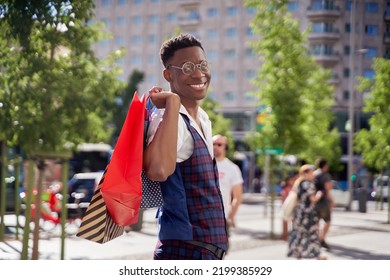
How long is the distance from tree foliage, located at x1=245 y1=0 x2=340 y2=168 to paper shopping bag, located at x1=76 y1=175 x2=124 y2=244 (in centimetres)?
794

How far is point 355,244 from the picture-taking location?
6.43 metres

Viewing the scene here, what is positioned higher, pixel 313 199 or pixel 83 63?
pixel 83 63

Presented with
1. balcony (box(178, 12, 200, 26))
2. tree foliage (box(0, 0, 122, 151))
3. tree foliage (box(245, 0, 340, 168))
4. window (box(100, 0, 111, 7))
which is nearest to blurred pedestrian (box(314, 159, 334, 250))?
tree foliage (box(245, 0, 340, 168))

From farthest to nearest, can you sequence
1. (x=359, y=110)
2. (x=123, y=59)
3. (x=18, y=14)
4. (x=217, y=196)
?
(x=123, y=59), (x=359, y=110), (x=18, y=14), (x=217, y=196)

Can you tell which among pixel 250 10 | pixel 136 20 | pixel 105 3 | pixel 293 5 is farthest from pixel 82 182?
pixel 105 3

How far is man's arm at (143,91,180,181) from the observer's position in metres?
2.59

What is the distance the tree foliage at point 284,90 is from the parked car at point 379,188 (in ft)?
13.7

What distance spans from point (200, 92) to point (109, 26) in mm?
4330

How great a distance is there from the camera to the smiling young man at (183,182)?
2619 millimetres

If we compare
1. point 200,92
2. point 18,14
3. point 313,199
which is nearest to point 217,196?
point 200,92

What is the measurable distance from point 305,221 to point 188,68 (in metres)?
6.65

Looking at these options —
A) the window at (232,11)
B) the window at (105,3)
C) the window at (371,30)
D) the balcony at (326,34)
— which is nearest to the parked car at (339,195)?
the balcony at (326,34)

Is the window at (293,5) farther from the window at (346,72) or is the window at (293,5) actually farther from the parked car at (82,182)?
the parked car at (82,182)

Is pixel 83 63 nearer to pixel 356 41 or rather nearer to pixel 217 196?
pixel 356 41
